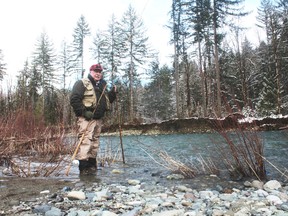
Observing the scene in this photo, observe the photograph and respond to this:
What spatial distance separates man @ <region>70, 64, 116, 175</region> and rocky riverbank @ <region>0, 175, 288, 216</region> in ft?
3.98

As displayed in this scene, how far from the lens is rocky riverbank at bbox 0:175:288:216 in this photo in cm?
249

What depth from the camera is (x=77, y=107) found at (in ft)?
15.5

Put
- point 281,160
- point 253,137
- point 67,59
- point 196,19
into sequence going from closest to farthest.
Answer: point 253,137 → point 281,160 → point 196,19 → point 67,59

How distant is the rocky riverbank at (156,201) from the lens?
249cm

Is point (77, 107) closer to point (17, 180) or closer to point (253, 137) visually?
point (17, 180)

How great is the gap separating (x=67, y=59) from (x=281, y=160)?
1650 inches

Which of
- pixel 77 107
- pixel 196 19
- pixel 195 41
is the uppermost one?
pixel 196 19

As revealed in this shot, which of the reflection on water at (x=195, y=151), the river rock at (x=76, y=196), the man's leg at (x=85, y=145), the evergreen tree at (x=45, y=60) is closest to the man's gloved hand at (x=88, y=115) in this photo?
the man's leg at (x=85, y=145)

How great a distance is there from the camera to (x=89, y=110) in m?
4.86

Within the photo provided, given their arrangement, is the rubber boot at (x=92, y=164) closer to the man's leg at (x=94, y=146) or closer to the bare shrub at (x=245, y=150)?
the man's leg at (x=94, y=146)

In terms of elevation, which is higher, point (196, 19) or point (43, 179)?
point (196, 19)

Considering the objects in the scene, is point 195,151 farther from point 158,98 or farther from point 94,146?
point 158,98

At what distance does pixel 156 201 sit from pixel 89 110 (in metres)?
2.46

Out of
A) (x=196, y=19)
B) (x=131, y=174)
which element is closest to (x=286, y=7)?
(x=196, y=19)
